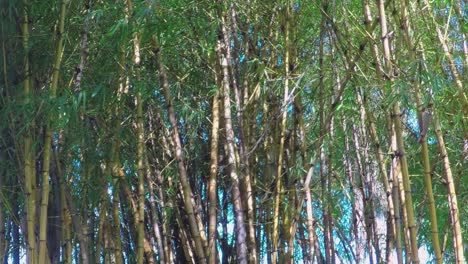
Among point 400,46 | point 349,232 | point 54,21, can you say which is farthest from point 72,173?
point 349,232

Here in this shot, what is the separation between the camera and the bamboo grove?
378 cm

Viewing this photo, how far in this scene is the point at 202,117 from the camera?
438 cm

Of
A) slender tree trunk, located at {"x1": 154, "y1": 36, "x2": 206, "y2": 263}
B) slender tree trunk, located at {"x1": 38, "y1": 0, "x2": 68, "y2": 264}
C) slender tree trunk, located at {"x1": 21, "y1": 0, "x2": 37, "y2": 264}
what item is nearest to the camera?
→ slender tree trunk, located at {"x1": 38, "y1": 0, "x2": 68, "y2": 264}

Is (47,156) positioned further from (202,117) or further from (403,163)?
(403,163)

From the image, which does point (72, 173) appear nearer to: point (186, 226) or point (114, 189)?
point (114, 189)

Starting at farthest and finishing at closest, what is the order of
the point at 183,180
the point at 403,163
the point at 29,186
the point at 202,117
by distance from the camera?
the point at 202,117 → the point at 183,180 → the point at 29,186 → the point at 403,163

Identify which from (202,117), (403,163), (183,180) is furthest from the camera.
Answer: (202,117)

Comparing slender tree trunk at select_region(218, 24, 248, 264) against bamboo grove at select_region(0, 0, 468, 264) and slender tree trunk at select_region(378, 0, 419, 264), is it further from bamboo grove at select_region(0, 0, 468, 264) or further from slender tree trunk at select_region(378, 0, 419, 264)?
slender tree trunk at select_region(378, 0, 419, 264)

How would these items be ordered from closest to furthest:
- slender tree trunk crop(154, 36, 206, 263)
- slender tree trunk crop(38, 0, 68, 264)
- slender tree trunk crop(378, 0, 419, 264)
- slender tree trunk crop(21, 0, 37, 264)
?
1. slender tree trunk crop(378, 0, 419, 264)
2. slender tree trunk crop(38, 0, 68, 264)
3. slender tree trunk crop(21, 0, 37, 264)
4. slender tree trunk crop(154, 36, 206, 263)

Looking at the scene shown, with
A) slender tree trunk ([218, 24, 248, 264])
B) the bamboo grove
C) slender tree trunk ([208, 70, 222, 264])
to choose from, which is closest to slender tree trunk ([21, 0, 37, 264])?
the bamboo grove

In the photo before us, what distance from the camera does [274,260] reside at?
4270 millimetres

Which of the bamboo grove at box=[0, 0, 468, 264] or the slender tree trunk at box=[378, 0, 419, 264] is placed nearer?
the slender tree trunk at box=[378, 0, 419, 264]

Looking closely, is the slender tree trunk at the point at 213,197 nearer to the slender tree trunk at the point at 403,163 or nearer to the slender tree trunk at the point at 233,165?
the slender tree trunk at the point at 233,165

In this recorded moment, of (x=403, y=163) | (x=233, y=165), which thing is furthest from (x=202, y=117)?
(x=403, y=163)
